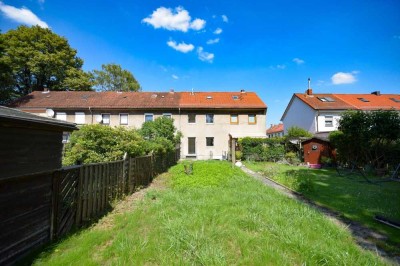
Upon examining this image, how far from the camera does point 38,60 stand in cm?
3020

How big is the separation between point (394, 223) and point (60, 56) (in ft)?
132

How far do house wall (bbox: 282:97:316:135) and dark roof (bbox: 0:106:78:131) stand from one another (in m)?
28.3

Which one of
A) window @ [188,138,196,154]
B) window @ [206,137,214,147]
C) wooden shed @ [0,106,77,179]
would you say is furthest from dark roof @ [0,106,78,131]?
window @ [206,137,214,147]

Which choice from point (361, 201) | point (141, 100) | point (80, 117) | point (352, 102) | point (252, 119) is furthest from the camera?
point (352, 102)

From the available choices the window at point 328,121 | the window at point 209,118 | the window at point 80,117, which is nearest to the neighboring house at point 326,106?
the window at point 328,121

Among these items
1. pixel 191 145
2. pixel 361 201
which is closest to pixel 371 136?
pixel 361 201

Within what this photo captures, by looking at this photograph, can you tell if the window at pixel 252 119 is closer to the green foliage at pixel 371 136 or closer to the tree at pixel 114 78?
the green foliage at pixel 371 136

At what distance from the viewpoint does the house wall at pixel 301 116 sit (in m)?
26.8

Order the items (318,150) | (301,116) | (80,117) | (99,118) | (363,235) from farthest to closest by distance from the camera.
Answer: (301,116) < (80,117) < (99,118) < (318,150) < (363,235)

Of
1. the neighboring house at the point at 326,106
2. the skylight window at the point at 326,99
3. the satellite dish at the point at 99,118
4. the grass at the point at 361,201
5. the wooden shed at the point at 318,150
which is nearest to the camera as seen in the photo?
the grass at the point at 361,201

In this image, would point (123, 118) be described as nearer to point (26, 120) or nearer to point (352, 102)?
point (26, 120)

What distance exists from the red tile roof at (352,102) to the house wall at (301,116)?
0.99 m

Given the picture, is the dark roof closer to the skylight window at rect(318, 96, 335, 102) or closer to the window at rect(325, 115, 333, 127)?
the window at rect(325, 115, 333, 127)

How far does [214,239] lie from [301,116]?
98.0 feet
